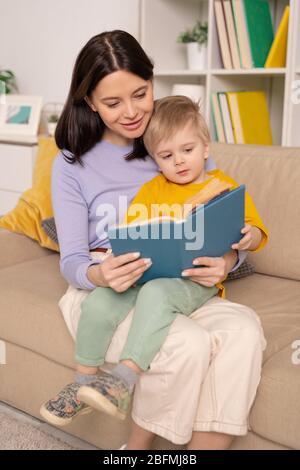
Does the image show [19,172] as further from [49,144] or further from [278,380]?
[278,380]

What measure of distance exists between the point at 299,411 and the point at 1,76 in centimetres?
301

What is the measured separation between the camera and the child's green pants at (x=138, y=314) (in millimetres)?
1249

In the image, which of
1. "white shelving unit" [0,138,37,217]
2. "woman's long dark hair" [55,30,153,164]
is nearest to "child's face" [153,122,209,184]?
"woman's long dark hair" [55,30,153,164]

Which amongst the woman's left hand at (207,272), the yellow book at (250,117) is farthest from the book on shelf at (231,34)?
the woman's left hand at (207,272)

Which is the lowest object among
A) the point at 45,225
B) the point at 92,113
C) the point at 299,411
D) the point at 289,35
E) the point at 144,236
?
the point at 299,411

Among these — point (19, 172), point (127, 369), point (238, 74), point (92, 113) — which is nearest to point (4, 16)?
point (19, 172)

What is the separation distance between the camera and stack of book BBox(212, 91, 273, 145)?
2598 millimetres

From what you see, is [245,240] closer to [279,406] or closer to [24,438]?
[279,406]

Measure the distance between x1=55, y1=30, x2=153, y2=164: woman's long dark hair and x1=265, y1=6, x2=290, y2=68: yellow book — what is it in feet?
3.57

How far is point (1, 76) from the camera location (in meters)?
3.64

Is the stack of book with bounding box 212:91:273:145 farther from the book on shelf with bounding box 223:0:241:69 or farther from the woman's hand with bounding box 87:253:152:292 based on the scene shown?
the woman's hand with bounding box 87:253:152:292

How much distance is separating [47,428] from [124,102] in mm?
915

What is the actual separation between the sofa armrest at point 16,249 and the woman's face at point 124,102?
673mm

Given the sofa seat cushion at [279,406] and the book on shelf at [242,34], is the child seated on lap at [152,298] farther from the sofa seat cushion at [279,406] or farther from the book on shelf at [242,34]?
the book on shelf at [242,34]
